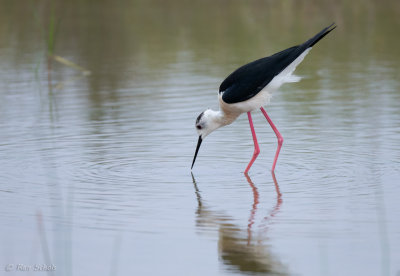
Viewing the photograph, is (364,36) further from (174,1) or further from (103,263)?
(103,263)

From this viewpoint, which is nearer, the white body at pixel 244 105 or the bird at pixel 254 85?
the bird at pixel 254 85

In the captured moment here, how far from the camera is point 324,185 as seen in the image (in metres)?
6.71

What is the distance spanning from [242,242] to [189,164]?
2432 mm

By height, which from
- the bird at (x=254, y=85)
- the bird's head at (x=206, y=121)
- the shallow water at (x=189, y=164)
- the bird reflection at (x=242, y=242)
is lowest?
the bird reflection at (x=242, y=242)

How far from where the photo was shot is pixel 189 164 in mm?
7758

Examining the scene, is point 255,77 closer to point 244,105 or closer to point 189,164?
point 244,105

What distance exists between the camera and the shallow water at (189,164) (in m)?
5.21

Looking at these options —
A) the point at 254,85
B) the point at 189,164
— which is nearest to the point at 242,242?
the point at 189,164

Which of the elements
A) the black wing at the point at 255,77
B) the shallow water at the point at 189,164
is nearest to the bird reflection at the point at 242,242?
the shallow water at the point at 189,164

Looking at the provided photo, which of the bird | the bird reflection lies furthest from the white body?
the bird reflection

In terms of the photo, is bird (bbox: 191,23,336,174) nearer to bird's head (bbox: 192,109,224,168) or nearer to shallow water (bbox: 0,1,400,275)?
bird's head (bbox: 192,109,224,168)

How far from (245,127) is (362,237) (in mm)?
4379

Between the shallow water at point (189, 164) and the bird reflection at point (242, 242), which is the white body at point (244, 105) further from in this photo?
the bird reflection at point (242, 242)

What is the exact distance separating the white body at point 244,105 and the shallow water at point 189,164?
0.34 meters
